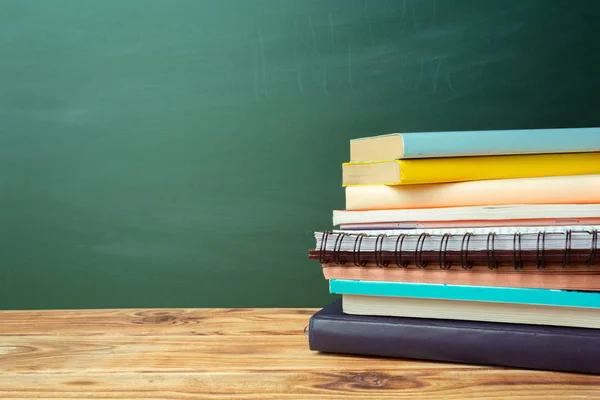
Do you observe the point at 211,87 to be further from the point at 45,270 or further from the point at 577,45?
the point at 577,45

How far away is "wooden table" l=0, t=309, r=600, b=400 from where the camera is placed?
0.76 meters

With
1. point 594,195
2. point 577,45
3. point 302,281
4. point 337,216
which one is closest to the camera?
point 594,195

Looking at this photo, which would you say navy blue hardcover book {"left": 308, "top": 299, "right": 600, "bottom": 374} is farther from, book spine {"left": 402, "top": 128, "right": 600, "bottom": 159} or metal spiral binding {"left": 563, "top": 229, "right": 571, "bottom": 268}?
book spine {"left": 402, "top": 128, "right": 600, "bottom": 159}

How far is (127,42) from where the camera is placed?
4.45ft

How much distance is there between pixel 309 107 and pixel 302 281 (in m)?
0.40

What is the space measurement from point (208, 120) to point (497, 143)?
0.69 m

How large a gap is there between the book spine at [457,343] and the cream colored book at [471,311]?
0.05ft

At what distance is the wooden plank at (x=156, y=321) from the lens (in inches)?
44.3

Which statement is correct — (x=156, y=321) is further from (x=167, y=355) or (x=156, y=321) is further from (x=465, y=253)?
(x=465, y=253)

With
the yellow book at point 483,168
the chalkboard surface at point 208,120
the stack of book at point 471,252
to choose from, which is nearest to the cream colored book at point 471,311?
the stack of book at point 471,252

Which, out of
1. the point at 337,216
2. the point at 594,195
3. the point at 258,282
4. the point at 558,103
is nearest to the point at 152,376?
the point at 337,216

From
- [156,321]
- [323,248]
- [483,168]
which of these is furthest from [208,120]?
[483,168]

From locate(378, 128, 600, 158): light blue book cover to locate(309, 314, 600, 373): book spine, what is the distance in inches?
10.0

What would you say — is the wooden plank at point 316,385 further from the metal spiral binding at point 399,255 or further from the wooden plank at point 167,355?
the metal spiral binding at point 399,255
